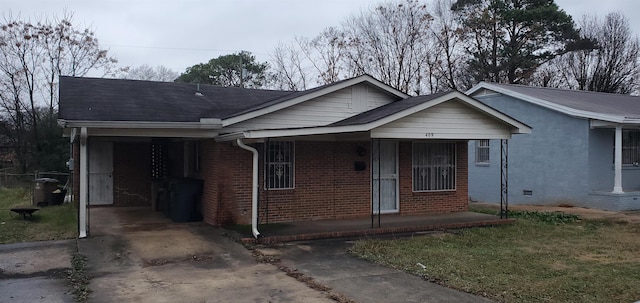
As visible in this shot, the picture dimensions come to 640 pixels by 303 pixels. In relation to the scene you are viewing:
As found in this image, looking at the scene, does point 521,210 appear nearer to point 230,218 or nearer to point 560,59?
point 230,218

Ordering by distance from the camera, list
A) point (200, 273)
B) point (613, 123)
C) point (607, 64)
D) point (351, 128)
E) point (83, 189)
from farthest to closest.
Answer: point (607, 64) → point (613, 123) → point (351, 128) → point (83, 189) → point (200, 273)

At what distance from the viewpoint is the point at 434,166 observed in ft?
45.3

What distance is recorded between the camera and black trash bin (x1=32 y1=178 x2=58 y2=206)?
16031 millimetres

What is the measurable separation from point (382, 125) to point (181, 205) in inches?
198

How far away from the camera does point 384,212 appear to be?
13273 millimetres

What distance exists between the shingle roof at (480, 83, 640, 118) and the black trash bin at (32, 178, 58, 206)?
597 inches

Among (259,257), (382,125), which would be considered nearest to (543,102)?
(382,125)

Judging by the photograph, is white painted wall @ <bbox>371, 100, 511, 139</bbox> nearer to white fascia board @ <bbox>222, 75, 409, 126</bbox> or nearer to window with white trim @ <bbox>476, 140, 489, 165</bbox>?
white fascia board @ <bbox>222, 75, 409, 126</bbox>

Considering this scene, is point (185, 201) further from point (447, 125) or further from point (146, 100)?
point (447, 125)

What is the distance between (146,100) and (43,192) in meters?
6.11

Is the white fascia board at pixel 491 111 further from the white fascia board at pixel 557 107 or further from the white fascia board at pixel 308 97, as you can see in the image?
the white fascia board at pixel 557 107

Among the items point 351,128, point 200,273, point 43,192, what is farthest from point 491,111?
point 43,192

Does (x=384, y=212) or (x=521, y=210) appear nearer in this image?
(x=384, y=212)

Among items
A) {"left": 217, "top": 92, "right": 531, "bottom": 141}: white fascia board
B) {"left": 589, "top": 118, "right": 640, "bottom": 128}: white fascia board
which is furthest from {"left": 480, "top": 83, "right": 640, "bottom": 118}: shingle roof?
{"left": 217, "top": 92, "right": 531, "bottom": 141}: white fascia board
